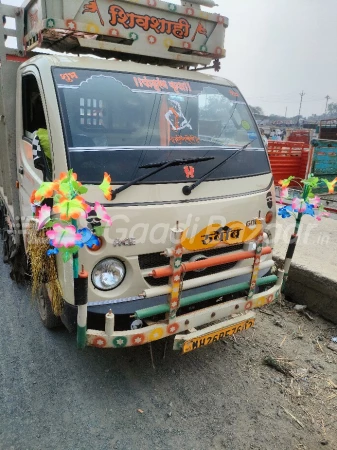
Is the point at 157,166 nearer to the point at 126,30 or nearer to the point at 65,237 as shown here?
the point at 65,237

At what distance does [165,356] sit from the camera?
10.6 feet

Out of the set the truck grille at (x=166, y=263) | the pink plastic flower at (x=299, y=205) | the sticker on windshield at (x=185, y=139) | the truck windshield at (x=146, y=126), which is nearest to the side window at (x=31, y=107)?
the truck windshield at (x=146, y=126)

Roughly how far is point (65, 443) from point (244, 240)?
6.30ft

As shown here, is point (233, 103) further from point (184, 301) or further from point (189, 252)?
point (184, 301)

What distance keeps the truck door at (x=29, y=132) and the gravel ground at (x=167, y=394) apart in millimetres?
1379

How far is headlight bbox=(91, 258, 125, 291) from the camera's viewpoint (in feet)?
8.00

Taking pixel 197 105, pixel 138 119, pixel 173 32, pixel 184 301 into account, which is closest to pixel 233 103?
pixel 197 105

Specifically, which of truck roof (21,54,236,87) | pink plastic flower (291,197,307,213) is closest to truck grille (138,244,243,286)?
pink plastic flower (291,197,307,213)

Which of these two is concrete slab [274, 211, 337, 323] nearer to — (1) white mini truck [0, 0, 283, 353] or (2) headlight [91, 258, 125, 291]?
Answer: (1) white mini truck [0, 0, 283, 353]

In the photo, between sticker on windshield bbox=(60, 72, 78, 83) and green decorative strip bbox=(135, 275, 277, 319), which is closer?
green decorative strip bbox=(135, 275, 277, 319)

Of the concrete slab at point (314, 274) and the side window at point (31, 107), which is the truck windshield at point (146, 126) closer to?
the side window at point (31, 107)

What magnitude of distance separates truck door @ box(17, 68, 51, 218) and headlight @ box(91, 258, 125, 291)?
0.84 m

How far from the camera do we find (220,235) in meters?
2.76

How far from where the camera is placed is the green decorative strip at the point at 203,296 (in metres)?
2.41
